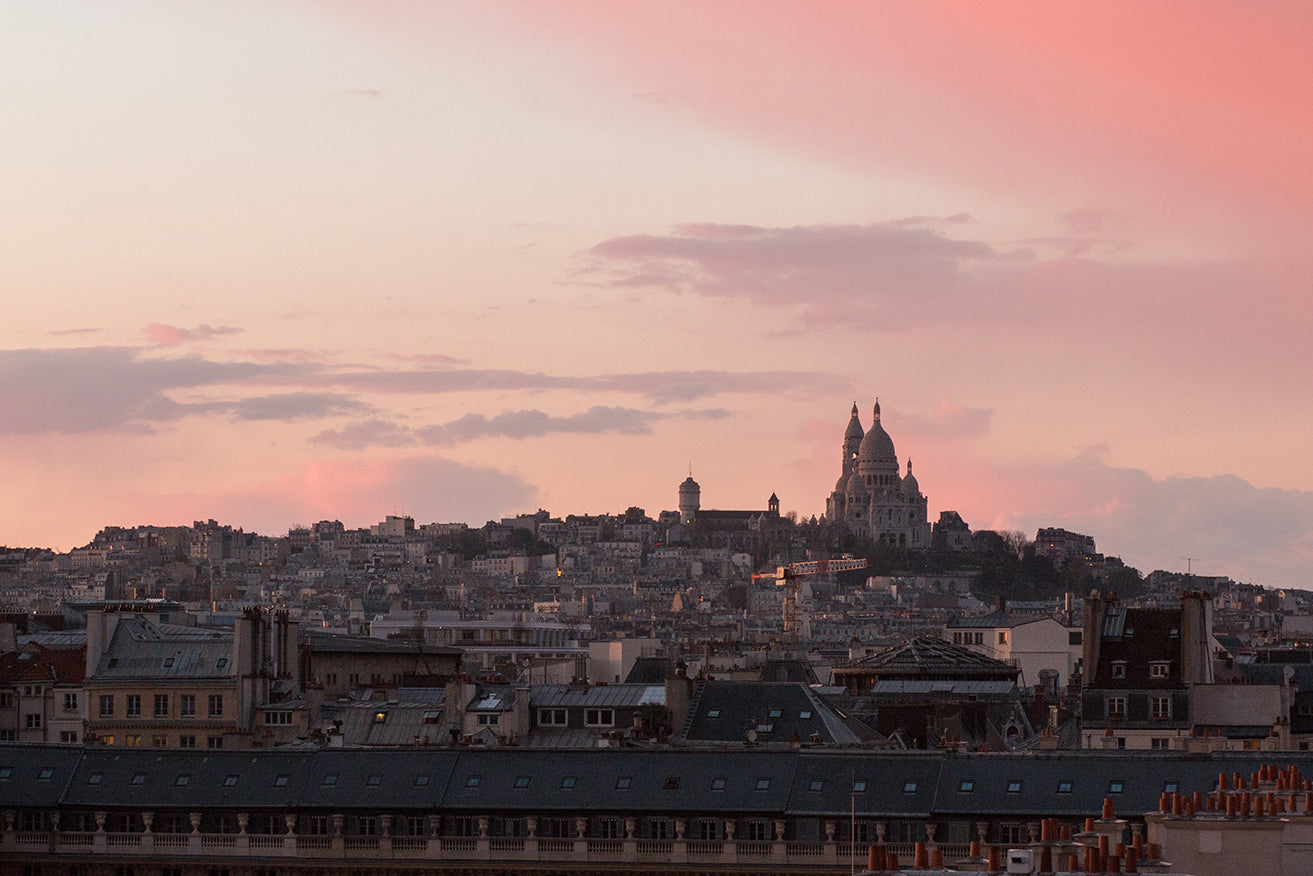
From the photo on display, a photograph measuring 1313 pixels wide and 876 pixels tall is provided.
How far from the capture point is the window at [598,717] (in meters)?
78.9

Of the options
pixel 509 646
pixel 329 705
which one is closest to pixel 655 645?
pixel 509 646

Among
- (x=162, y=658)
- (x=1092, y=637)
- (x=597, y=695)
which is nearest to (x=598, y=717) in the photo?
(x=597, y=695)

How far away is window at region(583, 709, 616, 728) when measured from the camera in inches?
3108

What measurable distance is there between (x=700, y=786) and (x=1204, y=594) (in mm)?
23064

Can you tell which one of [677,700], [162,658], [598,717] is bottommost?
[598,717]

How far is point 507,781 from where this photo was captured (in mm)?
63281

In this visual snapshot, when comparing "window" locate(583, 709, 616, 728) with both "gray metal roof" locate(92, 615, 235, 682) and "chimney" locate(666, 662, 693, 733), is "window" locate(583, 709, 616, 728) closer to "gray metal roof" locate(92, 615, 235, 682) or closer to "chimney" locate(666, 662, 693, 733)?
"chimney" locate(666, 662, 693, 733)

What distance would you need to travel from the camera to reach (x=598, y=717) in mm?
79250

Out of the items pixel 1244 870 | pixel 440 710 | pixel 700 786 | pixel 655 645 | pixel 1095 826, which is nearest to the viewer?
pixel 1244 870

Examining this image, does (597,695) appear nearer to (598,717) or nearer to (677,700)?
(598,717)

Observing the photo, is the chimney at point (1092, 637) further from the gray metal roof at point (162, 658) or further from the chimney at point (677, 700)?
the gray metal roof at point (162, 658)

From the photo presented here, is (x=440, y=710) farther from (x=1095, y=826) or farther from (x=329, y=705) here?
(x=1095, y=826)

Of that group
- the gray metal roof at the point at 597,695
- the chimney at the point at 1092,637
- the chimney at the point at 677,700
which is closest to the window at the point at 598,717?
the gray metal roof at the point at 597,695

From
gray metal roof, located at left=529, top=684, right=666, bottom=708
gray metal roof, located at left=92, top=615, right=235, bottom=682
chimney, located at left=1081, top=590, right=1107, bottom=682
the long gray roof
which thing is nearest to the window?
gray metal roof, located at left=529, top=684, right=666, bottom=708
